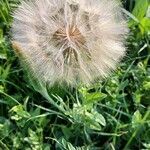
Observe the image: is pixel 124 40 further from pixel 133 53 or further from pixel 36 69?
pixel 36 69

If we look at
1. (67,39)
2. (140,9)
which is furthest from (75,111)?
(140,9)

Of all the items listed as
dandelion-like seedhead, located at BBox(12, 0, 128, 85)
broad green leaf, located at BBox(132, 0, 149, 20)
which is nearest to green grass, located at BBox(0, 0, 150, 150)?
dandelion-like seedhead, located at BBox(12, 0, 128, 85)

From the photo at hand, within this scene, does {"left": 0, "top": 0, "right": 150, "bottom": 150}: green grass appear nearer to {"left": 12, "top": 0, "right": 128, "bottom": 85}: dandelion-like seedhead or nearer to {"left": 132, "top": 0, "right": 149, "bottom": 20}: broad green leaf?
{"left": 12, "top": 0, "right": 128, "bottom": 85}: dandelion-like seedhead

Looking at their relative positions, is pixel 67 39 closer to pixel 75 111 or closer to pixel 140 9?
pixel 75 111

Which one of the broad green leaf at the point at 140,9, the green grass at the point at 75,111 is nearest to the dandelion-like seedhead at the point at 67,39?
the green grass at the point at 75,111

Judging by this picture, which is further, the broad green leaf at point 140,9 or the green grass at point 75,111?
the broad green leaf at point 140,9

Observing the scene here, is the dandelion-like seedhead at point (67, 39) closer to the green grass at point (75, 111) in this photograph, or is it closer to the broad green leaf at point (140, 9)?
the green grass at point (75, 111)
